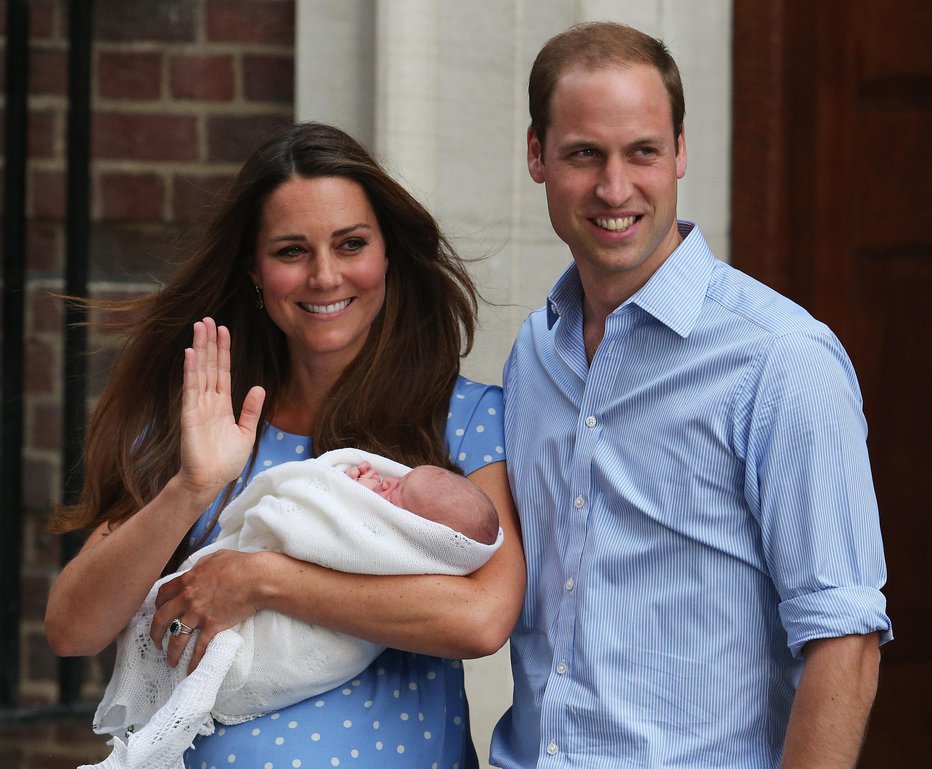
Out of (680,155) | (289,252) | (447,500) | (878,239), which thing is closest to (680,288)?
(680,155)

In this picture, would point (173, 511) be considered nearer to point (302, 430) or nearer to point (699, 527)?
point (302, 430)

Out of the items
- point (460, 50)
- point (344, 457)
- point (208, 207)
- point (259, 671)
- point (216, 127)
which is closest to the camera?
point (259, 671)

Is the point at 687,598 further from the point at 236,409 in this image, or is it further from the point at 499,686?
the point at 499,686

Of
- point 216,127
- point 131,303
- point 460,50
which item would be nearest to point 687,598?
point 131,303

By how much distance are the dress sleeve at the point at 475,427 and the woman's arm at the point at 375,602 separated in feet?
0.75

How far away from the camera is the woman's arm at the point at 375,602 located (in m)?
Answer: 2.22

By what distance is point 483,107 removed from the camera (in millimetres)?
3273

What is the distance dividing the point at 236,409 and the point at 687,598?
3.43ft

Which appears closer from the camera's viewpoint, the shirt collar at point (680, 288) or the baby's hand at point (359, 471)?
the shirt collar at point (680, 288)

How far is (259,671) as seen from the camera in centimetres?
223

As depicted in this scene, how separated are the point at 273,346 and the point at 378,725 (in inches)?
32.5

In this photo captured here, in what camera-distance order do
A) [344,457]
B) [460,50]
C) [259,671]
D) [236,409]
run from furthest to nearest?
[460,50]
[236,409]
[344,457]
[259,671]

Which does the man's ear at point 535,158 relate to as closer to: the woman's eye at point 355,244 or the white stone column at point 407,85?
the woman's eye at point 355,244

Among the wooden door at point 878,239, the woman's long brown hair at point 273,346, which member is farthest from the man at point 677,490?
the wooden door at point 878,239
